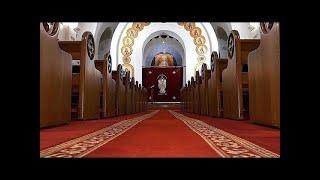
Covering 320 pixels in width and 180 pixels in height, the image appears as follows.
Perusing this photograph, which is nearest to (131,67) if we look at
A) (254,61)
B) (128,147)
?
(254,61)

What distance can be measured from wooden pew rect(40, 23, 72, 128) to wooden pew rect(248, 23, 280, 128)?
7.07 ft

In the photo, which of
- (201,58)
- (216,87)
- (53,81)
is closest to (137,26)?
(201,58)

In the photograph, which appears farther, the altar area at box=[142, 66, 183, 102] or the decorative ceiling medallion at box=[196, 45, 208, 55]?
the altar area at box=[142, 66, 183, 102]

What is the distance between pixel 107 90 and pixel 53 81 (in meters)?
2.87

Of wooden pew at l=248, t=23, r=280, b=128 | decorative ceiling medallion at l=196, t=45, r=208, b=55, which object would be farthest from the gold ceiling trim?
wooden pew at l=248, t=23, r=280, b=128

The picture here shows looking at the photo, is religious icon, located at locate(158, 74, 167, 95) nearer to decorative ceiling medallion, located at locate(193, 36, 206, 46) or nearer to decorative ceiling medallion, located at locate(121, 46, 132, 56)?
decorative ceiling medallion, located at locate(121, 46, 132, 56)

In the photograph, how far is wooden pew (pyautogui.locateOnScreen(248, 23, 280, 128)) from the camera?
9.76 ft

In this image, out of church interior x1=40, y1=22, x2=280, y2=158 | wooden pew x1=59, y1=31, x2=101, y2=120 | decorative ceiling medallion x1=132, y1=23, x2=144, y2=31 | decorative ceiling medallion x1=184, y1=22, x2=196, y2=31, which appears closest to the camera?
church interior x1=40, y1=22, x2=280, y2=158

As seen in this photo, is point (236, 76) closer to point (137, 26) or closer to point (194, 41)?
point (194, 41)
